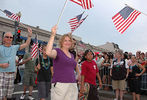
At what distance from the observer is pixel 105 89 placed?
758cm

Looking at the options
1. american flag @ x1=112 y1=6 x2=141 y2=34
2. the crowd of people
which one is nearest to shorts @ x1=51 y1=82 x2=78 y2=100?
the crowd of people

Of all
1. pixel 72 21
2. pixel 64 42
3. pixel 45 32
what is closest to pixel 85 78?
pixel 64 42

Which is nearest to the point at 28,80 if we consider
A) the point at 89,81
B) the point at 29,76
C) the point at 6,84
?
the point at 29,76

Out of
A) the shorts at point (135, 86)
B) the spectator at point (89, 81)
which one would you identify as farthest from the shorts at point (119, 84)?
the spectator at point (89, 81)

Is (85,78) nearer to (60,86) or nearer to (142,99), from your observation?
(60,86)

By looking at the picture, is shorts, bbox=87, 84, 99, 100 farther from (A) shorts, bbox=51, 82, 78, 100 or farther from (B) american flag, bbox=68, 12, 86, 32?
(B) american flag, bbox=68, 12, 86, 32

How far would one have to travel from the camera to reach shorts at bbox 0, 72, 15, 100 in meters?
3.26

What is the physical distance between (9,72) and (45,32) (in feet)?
95.3

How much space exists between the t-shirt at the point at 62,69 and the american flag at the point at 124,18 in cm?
389

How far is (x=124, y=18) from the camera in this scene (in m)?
6.04

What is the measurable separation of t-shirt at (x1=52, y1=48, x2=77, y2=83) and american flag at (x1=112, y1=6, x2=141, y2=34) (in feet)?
12.8

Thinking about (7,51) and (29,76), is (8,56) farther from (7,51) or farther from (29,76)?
(29,76)

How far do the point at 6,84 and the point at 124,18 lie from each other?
501 cm

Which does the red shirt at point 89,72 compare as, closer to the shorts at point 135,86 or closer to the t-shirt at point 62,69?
the t-shirt at point 62,69
